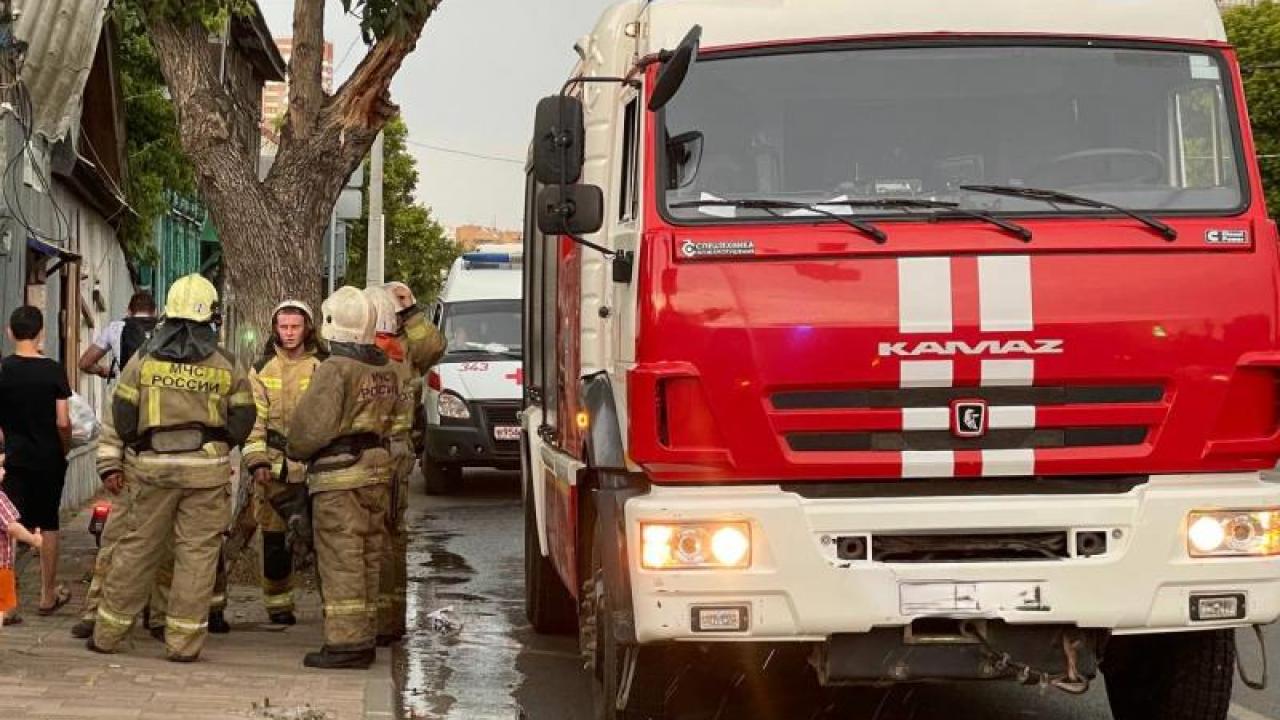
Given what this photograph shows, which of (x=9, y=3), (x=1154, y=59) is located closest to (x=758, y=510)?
(x=1154, y=59)

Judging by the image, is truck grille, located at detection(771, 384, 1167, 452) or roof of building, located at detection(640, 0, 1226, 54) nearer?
truck grille, located at detection(771, 384, 1167, 452)

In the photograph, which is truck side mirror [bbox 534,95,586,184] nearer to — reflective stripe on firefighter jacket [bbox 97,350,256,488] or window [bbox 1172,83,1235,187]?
window [bbox 1172,83,1235,187]

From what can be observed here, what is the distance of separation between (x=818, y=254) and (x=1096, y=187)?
101 centimetres

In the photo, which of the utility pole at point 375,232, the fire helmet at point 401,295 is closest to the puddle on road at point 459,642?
the fire helmet at point 401,295

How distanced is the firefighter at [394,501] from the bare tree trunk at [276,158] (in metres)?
2.15

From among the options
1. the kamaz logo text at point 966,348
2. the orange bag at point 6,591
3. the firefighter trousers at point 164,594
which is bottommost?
the firefighter trousers at point 164,594

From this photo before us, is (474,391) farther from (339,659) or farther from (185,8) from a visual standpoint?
(339,659)

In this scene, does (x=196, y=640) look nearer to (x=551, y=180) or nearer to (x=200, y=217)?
(x=551, y=180)

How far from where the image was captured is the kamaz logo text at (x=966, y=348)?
6461mm

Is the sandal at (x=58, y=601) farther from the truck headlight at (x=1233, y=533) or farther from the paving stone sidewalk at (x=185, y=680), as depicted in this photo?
the truck headlight at (x=1233, y=533)

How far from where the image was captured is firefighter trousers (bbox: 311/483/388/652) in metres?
9.15

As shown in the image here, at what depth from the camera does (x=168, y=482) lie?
9180mm

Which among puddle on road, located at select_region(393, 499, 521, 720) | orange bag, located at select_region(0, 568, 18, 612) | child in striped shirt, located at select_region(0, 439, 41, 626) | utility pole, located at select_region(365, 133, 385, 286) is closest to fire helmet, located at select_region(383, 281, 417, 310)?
puddle on road, located at select_region(393, 499, 521, 720)

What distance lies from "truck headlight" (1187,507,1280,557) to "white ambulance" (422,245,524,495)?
12266 millimetres
